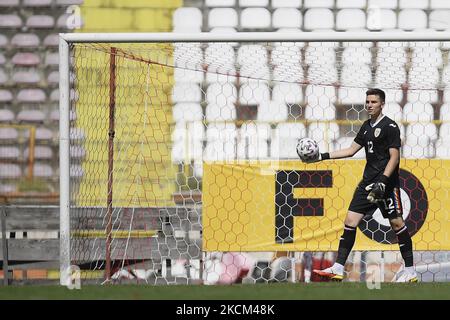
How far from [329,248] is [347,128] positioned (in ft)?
8.60

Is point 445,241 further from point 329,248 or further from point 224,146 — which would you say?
point 224,146

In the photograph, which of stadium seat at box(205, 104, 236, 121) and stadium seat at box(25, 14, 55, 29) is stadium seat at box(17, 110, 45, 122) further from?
stadium seat at box(205, 104, 236, 121)

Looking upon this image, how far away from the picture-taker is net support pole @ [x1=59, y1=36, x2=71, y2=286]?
6676mm

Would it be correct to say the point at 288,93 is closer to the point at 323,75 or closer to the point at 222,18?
the point at 222,18

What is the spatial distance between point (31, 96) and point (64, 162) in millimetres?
5239

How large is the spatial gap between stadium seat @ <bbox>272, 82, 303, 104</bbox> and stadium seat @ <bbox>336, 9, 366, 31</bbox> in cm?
108

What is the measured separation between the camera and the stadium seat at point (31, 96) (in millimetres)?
11875

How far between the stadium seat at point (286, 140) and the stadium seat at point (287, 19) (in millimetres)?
1761

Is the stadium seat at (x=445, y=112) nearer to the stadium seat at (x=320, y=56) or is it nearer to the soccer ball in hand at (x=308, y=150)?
the stadium seat at (x=320, y=56)

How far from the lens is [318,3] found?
39.0ft

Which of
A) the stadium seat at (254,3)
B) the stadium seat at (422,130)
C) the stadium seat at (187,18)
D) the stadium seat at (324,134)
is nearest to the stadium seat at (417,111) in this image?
the stadium seat at (422,130)

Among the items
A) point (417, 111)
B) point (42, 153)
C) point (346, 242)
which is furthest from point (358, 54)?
point (346, 242)

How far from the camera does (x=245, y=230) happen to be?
7.23 metres

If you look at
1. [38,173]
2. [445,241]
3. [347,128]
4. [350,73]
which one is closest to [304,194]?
[445,241]
